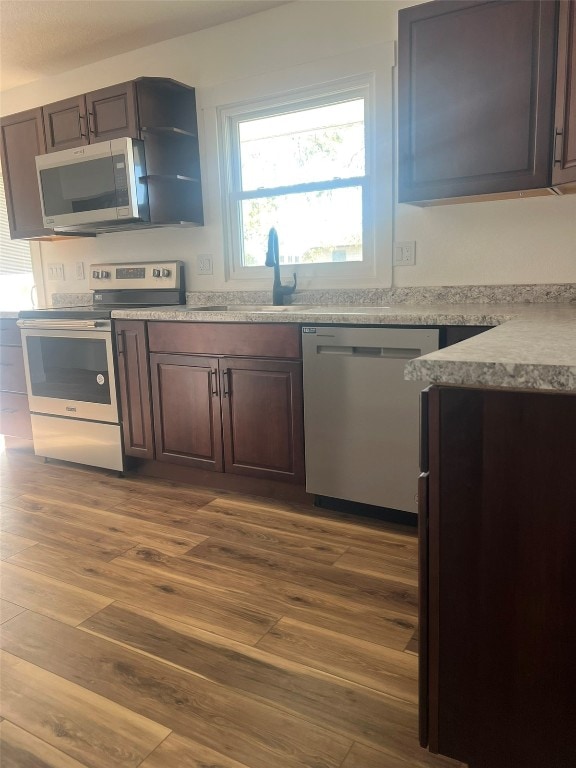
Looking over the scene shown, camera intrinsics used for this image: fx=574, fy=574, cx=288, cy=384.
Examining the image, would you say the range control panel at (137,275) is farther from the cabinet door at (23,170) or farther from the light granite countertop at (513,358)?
the light granite countertop at (513,358)

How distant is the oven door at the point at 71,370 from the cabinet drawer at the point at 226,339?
0.36 metres

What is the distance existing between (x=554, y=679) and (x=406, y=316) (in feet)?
4.61

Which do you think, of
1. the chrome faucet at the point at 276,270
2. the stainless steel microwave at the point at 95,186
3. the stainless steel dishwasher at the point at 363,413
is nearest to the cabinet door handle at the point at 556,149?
the stainless steel dishwasher at the point at 363,413

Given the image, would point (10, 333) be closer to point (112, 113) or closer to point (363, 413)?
point (112, 113)

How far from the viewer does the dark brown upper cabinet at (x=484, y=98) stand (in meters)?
1.99

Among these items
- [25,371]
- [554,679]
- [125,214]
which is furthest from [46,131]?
[554,679]

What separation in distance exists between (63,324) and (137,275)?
0.66m

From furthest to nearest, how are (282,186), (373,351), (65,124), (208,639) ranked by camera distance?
(65,124) → (282,186) → (373,351) → (208,639)

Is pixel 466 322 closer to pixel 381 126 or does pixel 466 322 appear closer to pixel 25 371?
pixel 381 126

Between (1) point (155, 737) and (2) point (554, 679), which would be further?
(1) point (155, 737)

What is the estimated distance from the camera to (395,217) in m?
2.81

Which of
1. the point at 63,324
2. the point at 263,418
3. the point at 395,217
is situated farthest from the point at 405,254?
→ the point at 63,324

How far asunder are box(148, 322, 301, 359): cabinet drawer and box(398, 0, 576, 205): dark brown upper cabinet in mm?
781

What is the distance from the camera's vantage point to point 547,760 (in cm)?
101
